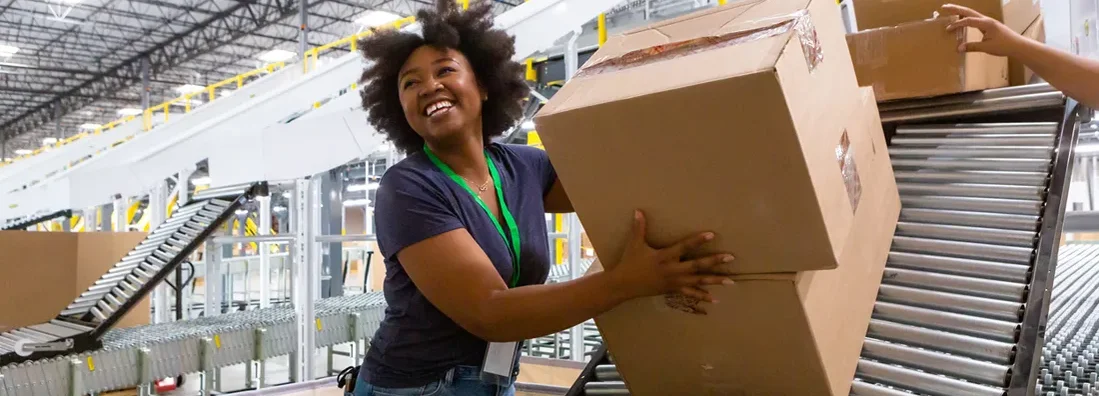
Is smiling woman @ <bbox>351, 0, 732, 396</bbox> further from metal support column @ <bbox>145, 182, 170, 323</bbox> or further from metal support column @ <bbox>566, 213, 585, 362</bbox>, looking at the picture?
metal support column @ <bbox>145, 182, 170, 323</bbox>

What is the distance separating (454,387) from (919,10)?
1.96 m

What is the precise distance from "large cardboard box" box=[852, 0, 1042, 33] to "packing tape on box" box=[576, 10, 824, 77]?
1448mm

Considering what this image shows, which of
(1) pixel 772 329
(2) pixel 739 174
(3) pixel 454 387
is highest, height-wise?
(2) pixel 739 174

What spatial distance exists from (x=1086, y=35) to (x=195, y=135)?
242 inches

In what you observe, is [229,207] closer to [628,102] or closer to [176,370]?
[176,370]

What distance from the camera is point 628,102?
961mm

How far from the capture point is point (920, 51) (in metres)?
2.19

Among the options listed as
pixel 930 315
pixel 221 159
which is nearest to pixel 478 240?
pixel 930 315

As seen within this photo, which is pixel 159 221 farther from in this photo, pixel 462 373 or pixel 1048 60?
pixel 1048 60

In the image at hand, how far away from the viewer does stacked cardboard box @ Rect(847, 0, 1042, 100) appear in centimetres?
212

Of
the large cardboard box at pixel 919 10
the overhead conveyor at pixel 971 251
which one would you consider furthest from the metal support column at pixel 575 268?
the overhead conveyor at pixel 971 251

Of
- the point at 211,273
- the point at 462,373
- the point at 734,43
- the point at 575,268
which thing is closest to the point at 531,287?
the point at 462,373

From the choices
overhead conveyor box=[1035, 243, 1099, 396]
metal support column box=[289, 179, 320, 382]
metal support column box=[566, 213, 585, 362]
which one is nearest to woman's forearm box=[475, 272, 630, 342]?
overhead conveyor box=[1035, 243, 1099, 396]

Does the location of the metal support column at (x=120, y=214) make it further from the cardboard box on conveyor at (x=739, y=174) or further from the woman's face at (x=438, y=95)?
the cardboard box on conveyor at (x=739, y=174)
